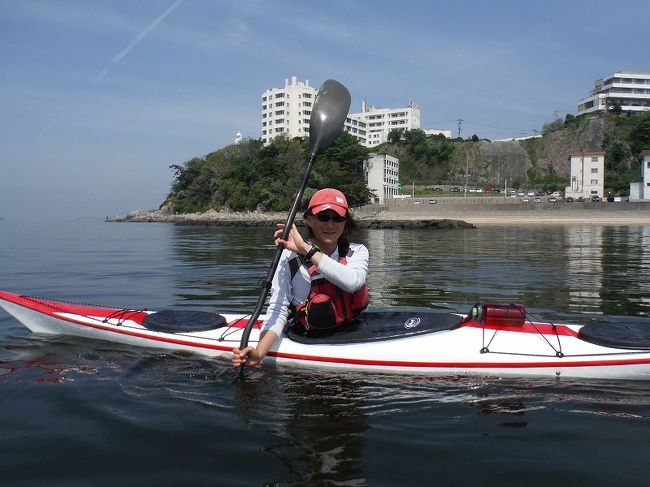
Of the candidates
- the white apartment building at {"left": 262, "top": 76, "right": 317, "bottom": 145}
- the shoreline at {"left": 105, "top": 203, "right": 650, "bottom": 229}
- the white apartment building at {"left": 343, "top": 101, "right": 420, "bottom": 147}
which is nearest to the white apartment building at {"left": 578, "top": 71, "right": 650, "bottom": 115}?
the white apartment building at {"left": 343, "top": 101, "right": 420, "bottom": 147}

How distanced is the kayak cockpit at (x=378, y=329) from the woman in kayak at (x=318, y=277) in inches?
3.6

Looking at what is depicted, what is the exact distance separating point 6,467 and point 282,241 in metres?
2.21

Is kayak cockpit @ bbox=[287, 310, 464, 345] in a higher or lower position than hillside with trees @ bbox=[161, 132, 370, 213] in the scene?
lower

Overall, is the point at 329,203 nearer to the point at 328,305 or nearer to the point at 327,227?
the point at 327,227

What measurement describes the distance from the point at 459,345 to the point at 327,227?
147 cm

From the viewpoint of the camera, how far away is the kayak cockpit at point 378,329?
455 centimetres

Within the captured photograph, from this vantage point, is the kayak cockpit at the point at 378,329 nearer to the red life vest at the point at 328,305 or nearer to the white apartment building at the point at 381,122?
the red life vest at the point at 328,305

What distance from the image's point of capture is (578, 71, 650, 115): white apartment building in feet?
322

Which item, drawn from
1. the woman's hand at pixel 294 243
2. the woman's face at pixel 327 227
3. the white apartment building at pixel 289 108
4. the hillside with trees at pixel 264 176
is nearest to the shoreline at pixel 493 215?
the hillside with trees at pixel 264 176

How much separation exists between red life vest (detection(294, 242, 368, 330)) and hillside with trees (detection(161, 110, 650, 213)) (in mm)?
60362

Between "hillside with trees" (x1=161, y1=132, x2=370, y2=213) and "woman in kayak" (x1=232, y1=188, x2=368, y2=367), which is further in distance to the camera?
"hillside with trees" (x1=161, y1=132, x2=370, y2=213)

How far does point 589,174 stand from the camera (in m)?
62.6

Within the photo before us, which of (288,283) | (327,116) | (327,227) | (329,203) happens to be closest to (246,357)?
(288,283)

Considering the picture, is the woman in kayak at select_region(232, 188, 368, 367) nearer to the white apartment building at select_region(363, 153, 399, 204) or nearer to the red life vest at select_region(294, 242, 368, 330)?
the red life vest at select_region(294, 242, 368, 330)
